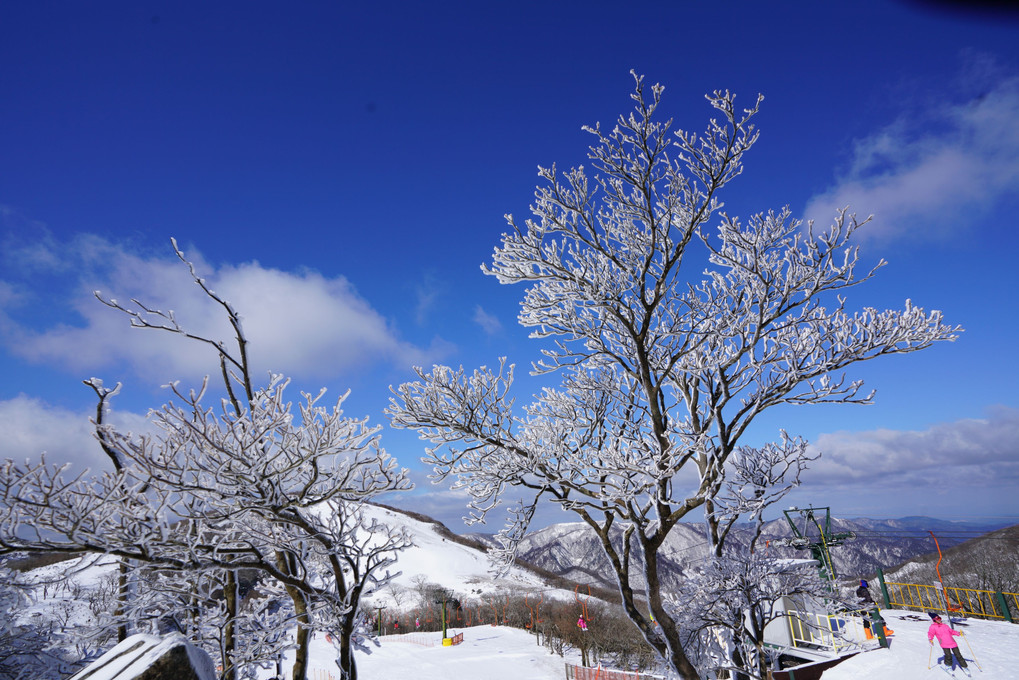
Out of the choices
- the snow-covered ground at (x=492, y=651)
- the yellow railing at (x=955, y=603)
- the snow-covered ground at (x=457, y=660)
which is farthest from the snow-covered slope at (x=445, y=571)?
the yellow railing at (x=955, y=603)

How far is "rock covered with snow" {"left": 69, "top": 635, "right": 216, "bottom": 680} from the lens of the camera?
3596 mm

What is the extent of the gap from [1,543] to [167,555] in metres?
1.20

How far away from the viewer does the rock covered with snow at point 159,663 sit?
142 inches

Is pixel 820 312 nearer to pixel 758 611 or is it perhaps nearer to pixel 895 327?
pixel 895 327

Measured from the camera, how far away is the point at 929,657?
12.2 metres

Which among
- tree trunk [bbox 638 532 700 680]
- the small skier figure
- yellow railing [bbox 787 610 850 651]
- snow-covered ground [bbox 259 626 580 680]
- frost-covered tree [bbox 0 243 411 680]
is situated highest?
frost-covered tree [bbox 0 243 411 680]

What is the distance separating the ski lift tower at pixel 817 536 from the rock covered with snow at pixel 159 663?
72.2ft

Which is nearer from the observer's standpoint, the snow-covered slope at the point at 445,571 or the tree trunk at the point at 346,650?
the tree trunk at the point at 346,650

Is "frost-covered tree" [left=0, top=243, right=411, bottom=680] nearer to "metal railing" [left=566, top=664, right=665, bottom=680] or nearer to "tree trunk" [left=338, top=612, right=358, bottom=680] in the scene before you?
"tree trunk" [left=338, top=612, right=358, bottom=680]

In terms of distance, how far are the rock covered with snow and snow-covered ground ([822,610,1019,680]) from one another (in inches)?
606

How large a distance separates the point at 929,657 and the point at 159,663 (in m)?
17.0

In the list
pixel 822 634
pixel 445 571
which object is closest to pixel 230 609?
pixel 822 634

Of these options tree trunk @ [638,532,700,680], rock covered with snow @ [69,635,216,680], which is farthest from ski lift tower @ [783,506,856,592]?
rock covered with snow @ [69,635,216,680]

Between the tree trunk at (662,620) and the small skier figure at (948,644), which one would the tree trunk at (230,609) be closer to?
the tree trunk at (662,620)
